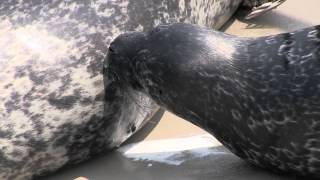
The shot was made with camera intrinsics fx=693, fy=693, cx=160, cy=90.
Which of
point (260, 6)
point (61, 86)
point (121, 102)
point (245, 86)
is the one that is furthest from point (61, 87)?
point (260, 6)

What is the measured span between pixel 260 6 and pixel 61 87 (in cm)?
191

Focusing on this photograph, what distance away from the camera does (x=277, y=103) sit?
105 inches

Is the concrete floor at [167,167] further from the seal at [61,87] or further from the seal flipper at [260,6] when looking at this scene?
the seal flipper at [260,6]

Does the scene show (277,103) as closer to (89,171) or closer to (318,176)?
(318,176)

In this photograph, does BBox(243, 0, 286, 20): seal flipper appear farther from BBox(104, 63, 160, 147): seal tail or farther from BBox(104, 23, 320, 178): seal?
BBox(104, 23, 320, 178): seal

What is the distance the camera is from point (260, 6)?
14.8 ft

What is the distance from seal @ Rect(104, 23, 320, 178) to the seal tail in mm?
155

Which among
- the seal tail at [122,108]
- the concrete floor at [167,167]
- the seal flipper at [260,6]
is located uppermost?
the seal flipper at [260,6]

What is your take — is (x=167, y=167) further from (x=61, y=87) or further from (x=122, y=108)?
(x=61, y=87)

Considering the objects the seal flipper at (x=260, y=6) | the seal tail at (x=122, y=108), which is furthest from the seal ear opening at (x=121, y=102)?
the seal flipper at (x=260, y=6)

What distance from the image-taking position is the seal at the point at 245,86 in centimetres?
263

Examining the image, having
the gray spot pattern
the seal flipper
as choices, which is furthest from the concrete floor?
the seal flipper

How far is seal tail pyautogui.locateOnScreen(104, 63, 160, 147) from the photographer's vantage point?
3.18 m

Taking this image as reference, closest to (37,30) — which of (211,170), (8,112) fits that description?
(8,112)
